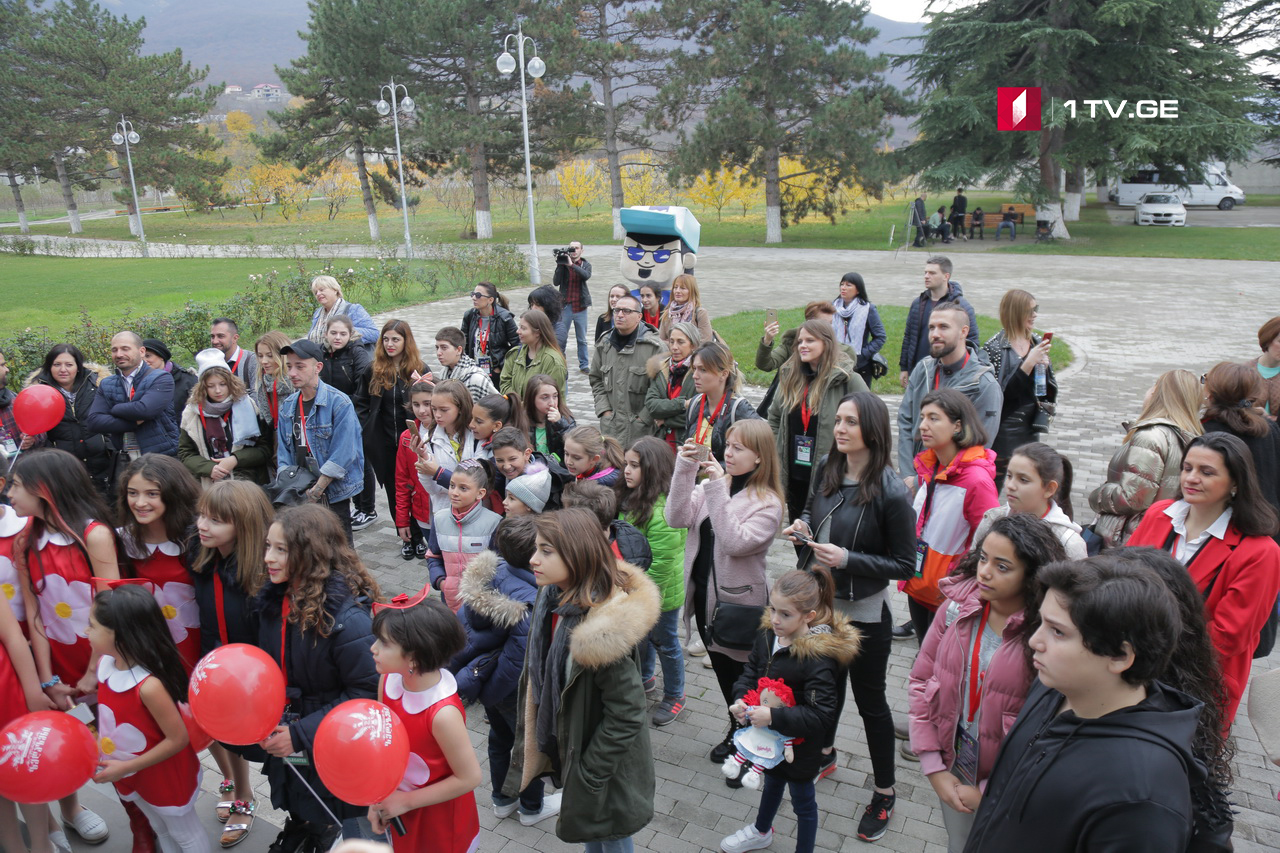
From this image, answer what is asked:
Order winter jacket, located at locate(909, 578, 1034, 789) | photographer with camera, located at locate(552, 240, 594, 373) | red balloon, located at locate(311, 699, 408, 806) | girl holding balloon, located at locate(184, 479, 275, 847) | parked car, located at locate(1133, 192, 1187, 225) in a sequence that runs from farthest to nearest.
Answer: parked car, located at locate(1133, 192, 1187, 225) < photographer with camera, located at locate(552, 240, 594, 373) < girl holding balloon, located at locate(184, 479, 275, 847) < winter jacket, located at locate(909, 578, 1034, 789) < red balloon, located at locate(311, 699, 408, 806)

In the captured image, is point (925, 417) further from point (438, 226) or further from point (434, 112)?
point (438, 226)

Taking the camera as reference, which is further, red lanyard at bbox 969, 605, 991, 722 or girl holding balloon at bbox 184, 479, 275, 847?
girl holding balloon at bbox 184, 479, 275, 847

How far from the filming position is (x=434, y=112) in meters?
35.5

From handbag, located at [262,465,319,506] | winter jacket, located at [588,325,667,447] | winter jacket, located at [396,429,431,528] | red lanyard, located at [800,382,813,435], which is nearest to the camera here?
red lanyard, located at [800,382,813,435]

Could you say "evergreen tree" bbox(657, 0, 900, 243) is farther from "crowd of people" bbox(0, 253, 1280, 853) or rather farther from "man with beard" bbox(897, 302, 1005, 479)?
"crowd of people" bbox(0, 253, 1280, 853)

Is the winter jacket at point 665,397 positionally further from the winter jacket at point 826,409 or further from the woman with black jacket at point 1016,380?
the woman with black jacket at point 1016,380

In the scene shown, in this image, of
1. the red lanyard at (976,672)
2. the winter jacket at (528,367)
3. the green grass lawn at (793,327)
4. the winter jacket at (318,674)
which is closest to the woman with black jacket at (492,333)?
the winter jacket at (528,367)

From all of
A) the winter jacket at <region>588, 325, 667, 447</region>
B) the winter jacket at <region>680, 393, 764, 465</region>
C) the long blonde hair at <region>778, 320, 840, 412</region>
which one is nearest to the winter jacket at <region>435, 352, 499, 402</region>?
the winter jacket at <region>588, 325, 667, 447</region>

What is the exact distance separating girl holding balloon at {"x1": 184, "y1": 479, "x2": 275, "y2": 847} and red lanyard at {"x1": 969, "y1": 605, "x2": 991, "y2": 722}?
2.71m

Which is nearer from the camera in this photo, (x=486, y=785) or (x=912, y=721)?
(x=912, y=721)

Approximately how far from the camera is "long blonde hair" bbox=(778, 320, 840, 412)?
511cm

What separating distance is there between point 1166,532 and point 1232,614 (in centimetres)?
44

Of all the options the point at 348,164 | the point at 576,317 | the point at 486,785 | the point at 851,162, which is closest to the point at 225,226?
the point at 348,164

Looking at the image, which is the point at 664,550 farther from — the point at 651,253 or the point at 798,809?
the point at 651,253
